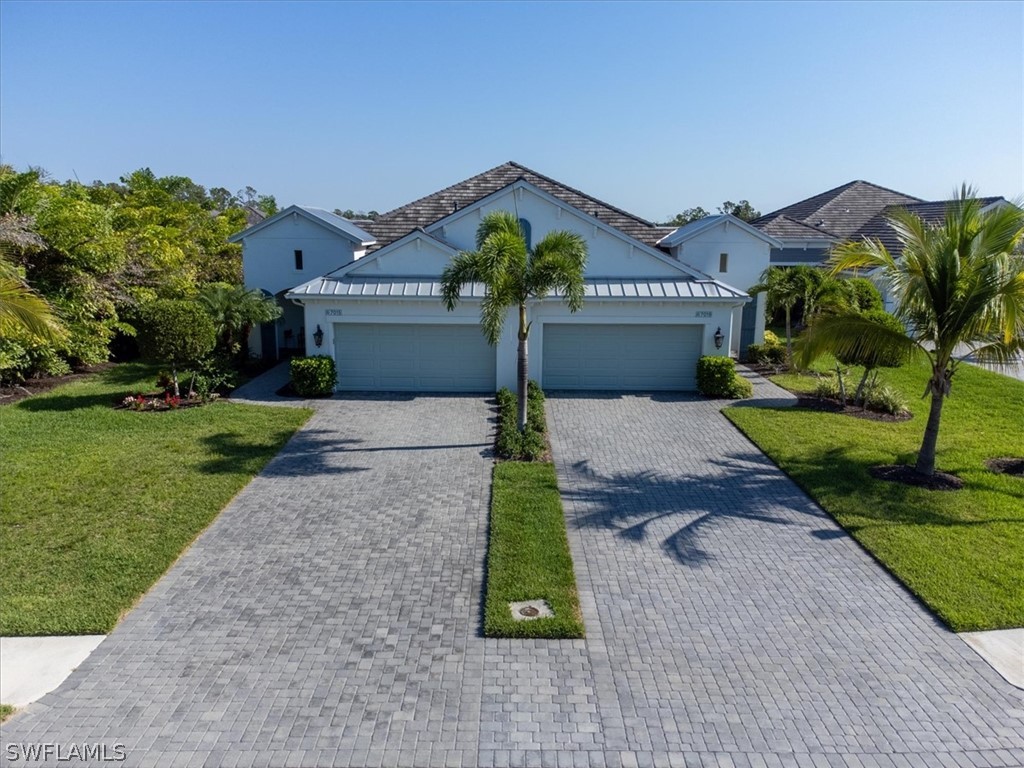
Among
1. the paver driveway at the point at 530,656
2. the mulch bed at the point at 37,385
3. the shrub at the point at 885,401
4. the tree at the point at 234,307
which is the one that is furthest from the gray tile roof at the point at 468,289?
the paver driveway at the point at 530,656

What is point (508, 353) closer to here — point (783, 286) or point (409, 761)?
point (783, 286)

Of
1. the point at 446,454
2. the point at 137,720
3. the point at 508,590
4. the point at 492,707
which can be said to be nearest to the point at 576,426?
the point at 446,454

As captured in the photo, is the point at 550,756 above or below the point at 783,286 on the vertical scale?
below

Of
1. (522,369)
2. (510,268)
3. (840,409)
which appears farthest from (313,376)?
(840,409)

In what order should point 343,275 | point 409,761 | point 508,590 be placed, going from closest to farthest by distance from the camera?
point 409,761 → point 508,590 → point 343,275

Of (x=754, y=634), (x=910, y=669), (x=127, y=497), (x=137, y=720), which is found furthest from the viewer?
(x=127, y=497)

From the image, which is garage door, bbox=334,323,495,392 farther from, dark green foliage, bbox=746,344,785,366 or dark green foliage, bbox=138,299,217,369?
dark green foliage, bbox=746,344,785,366

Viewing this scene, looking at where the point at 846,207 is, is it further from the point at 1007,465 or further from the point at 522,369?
the point at 522,369
